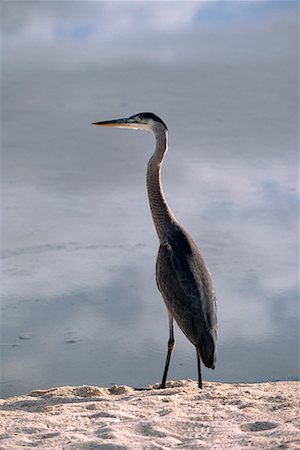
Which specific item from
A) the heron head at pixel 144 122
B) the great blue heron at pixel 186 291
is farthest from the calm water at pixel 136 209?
the heron head at pixel 144 122

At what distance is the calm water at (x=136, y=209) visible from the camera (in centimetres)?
654

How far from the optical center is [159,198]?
22.0ft

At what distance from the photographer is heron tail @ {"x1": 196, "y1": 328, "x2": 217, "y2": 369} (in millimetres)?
5664

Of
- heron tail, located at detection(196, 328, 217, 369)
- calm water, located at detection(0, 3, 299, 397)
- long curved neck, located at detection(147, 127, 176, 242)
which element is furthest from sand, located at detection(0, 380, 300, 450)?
long curved neck, located at detection(147, 127, 176, 242)

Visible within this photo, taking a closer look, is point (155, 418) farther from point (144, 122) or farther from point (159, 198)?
point (144, 122)

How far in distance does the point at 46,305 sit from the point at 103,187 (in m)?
2.25

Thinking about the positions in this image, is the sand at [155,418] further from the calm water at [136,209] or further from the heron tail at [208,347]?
the calm water at [136,209]

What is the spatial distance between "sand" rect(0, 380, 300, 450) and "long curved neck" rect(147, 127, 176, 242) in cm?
109

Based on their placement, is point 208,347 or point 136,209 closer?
point 208,347

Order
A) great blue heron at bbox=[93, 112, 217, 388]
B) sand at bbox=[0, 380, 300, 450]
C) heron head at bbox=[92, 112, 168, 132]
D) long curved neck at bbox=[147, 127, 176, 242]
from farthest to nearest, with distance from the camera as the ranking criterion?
heron head at bbox=[92, 112, 168, 132], long curved neck at bbox=[147, 127, 176, 242], great blue heron at bbox=[93, 112, 217, 388], sand at bbox=[0, 380, 300, 450]

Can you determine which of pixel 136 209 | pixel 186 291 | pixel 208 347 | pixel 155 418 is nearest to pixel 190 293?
pixel 186 291

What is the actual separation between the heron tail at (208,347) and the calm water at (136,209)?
0.59 meters

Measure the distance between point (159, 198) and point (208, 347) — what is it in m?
1.31

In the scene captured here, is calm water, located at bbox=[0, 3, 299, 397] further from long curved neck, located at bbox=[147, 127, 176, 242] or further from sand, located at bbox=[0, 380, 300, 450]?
long curved neck, located at bbox=[147, 127, 176, 242]
